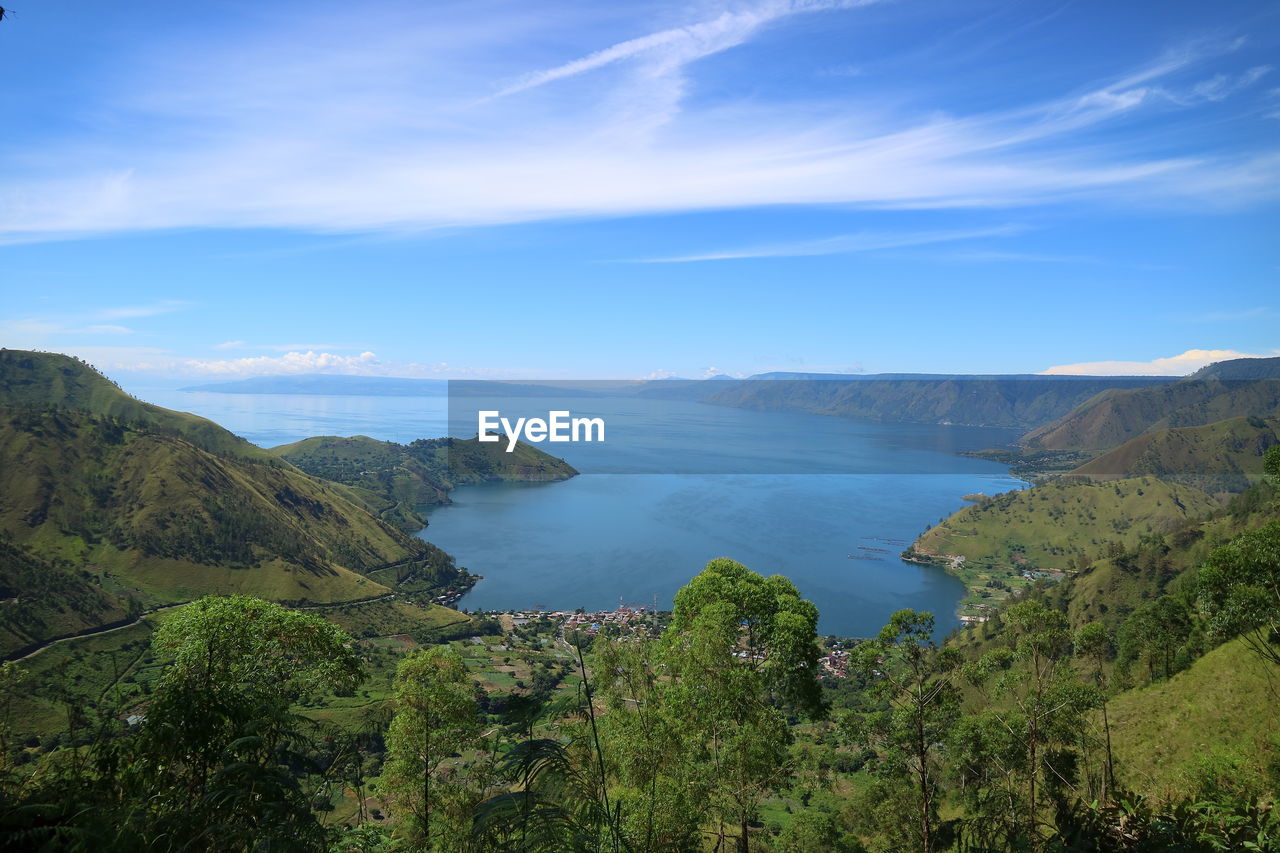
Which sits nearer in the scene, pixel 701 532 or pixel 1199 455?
pixel 701 532

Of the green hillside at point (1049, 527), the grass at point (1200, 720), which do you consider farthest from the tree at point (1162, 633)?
the green hillside at point (1049, 527)

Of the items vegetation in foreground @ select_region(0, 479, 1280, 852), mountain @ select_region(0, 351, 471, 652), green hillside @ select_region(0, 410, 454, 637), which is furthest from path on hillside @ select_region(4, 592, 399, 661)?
vegetation in foreground @ select_region(0, 479, 1280, 852)

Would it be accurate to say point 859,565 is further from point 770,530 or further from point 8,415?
point 8,415

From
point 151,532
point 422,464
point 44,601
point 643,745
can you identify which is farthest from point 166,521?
point 643,745

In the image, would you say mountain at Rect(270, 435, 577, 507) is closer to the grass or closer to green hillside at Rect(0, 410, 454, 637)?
green hillside at Rect(0, 410, 454, 637)

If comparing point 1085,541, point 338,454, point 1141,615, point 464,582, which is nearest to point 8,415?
point 464,582

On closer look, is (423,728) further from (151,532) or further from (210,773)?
(151,532)

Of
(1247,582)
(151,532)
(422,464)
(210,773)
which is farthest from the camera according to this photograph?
(422,464)
